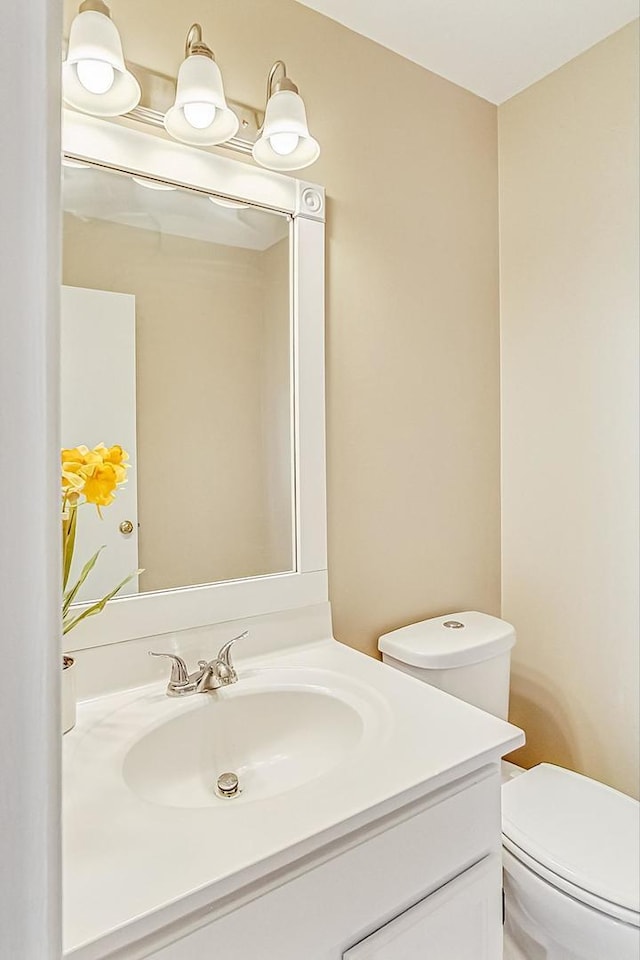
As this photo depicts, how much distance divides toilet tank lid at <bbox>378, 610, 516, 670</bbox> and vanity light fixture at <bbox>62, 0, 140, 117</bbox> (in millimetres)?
1267

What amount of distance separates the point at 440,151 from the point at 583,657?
1494 millimetres

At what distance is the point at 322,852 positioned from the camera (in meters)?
0.71

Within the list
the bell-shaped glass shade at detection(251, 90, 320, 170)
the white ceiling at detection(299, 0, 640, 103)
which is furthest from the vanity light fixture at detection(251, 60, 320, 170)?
the white ceiling at detection(299, 0, 640, 103)

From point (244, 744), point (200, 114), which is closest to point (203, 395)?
point (200, 114)

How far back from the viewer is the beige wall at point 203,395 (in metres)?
1.12

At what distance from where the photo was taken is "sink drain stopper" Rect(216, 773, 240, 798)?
3.07ft

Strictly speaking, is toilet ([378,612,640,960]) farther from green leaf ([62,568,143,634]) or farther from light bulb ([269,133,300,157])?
light bulb ([269,133,300,157])

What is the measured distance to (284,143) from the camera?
47.5 inches

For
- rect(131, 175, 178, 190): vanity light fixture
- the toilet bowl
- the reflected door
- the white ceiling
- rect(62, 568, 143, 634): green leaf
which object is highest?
the white ceiling

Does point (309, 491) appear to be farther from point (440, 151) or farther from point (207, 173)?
point (440, 151)

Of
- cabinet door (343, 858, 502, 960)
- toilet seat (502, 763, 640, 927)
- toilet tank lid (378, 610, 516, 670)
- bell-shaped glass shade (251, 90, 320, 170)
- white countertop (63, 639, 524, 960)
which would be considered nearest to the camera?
white countertop (63, 639, 524, 960)

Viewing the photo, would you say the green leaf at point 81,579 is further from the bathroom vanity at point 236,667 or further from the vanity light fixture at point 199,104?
the vanity light fixture at point 199,104

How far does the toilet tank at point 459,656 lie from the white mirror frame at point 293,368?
26 centimetres

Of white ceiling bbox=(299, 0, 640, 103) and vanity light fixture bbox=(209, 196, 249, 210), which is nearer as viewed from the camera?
vanity light fixture bbox=(209, 196, 249, 210)
